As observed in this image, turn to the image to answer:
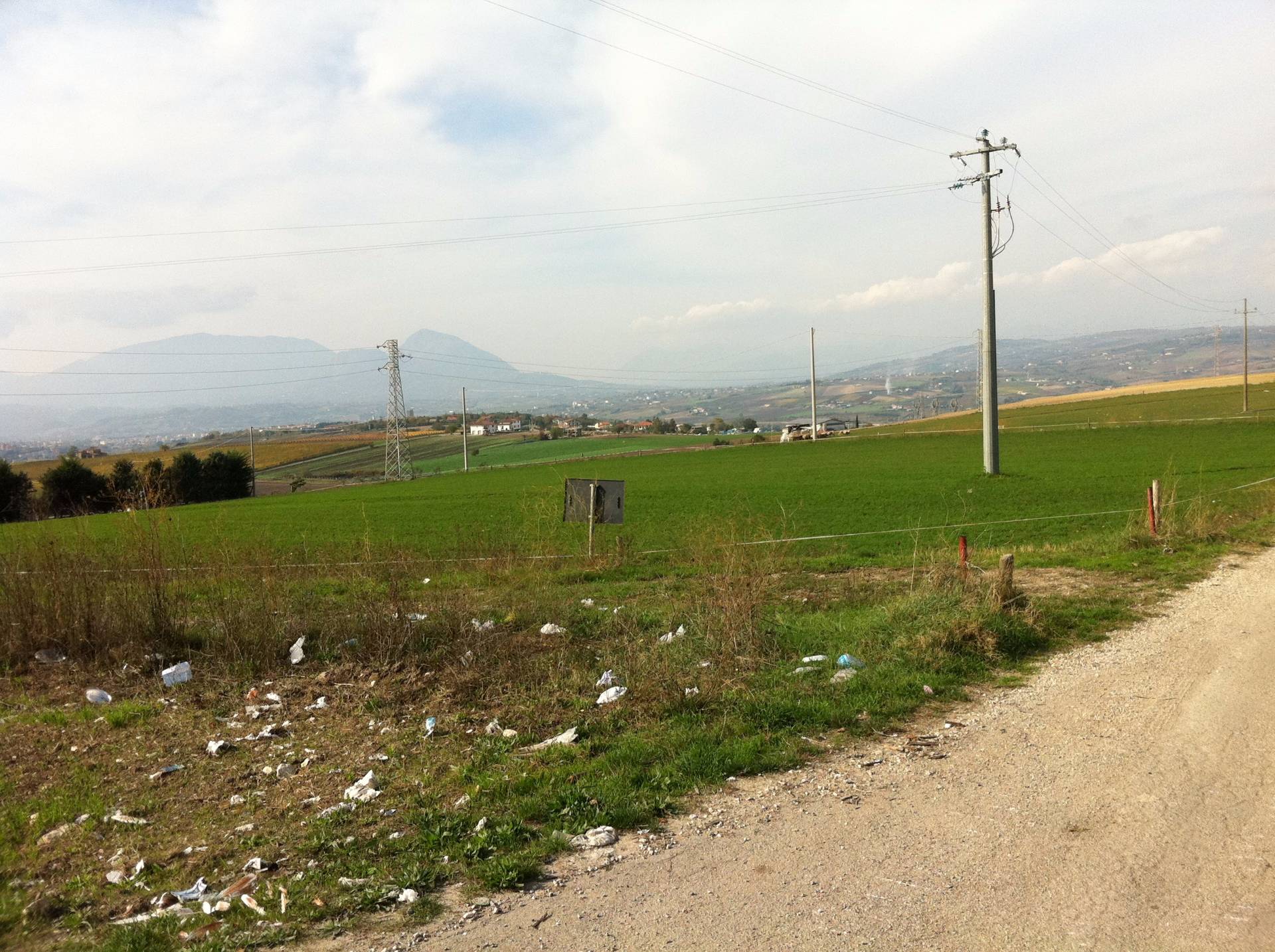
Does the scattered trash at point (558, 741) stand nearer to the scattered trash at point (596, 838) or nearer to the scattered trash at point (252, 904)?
the scattered trash at point (596, 838)

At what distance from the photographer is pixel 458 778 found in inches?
268

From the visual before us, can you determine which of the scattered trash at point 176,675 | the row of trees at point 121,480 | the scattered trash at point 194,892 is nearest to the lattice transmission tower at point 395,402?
the row of trees at point 121,480

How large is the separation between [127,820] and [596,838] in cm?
348

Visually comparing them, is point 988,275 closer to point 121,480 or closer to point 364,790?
point 364,790

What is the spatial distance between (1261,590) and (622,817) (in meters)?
11.0

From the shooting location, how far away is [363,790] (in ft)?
22.2

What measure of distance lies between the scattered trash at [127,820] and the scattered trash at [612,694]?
152 inches

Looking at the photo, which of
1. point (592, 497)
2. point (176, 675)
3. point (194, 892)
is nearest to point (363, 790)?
point (194, 892)

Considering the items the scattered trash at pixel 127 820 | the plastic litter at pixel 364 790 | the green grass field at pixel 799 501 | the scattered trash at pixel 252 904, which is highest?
the scattered trash at pixel 252 904

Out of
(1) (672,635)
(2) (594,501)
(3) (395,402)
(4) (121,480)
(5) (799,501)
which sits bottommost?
(5) (799,501)

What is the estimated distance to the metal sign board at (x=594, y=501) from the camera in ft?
59.0

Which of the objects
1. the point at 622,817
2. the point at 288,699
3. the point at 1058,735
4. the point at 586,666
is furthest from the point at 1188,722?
the point at 288,699

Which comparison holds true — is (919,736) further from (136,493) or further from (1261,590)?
(136,493)

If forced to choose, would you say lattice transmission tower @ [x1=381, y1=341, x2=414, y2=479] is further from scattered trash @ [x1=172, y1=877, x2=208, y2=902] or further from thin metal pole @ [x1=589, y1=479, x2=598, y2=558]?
scattered trash @ [x1=172, y1=877, x2=208, y2=902]
